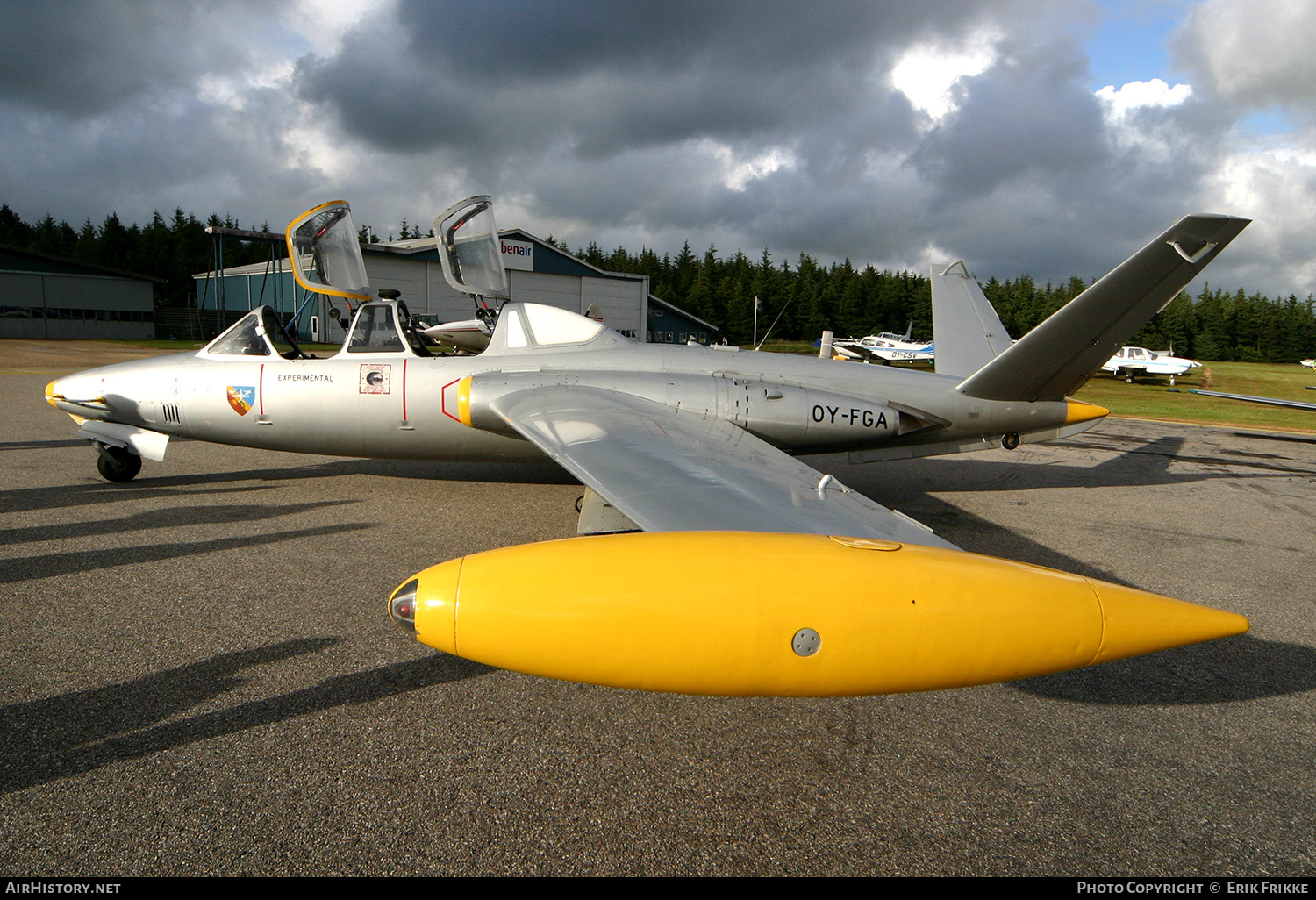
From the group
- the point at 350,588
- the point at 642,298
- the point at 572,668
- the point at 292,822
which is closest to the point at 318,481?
the point at 350,588

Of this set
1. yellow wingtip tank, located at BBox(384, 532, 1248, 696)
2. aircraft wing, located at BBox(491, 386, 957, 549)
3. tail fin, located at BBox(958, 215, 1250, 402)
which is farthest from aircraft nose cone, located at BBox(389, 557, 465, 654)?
tail fin, located at BBox(958, 215, 1250, 402)

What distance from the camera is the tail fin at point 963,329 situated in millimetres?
9508

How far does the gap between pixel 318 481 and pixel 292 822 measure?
6524 millimetres

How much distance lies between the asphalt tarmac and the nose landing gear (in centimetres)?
190

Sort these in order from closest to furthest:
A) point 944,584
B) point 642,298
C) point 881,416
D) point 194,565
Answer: point 944,584 < point 194,565 < point 881,416 < point 642,298

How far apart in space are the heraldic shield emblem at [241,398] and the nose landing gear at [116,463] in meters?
1.50

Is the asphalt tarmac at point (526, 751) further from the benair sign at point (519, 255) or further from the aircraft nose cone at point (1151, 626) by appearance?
the benair sign at point (519, 255)

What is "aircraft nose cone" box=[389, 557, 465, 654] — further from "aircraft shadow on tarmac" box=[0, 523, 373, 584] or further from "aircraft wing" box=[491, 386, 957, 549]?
"aircraft shadow on tarmac" box=[0, 523, 373, 584]

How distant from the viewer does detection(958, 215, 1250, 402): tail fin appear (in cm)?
492

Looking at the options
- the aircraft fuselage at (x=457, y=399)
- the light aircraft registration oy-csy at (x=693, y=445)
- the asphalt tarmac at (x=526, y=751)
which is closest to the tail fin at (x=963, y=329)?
the light aircraft registration oy-csy at (x=693, y=445)

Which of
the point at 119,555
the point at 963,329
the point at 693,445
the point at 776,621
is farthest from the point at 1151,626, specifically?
the point at 963,329
